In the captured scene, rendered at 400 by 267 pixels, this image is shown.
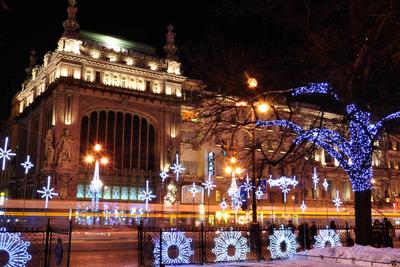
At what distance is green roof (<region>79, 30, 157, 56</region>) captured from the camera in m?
64.1

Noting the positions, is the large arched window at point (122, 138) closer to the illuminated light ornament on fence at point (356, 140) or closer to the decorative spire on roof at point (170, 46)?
the decorative spire on roof at point (170, 46)

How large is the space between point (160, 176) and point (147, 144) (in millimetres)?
5122

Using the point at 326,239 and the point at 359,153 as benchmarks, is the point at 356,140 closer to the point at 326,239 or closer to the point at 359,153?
the point at 359,153

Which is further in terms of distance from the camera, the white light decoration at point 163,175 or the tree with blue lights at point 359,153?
the white light decoration at point 163,175

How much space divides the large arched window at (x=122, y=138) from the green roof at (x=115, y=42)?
10.5 m

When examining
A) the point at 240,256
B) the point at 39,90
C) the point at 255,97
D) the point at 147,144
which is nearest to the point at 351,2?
the point at 255,97

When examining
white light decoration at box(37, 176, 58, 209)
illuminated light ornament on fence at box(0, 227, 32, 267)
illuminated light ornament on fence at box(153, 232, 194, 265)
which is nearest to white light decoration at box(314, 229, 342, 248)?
illuminated light ornament on fence at box(153, 232, 194, 265)

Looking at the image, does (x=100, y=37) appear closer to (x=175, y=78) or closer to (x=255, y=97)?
(x=175, y=78)

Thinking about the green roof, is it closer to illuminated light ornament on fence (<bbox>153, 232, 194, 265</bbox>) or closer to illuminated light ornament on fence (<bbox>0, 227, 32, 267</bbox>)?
illuminated light ornament on fence (<bbox>153, 232, 194, 265</bbox>)

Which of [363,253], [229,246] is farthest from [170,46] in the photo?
[363,253]

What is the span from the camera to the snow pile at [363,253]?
44.8 ft

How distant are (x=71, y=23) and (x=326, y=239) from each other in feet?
166

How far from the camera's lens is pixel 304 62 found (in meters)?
18.5

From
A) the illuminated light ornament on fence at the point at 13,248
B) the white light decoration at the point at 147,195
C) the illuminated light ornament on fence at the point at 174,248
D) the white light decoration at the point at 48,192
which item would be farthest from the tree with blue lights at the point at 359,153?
the white light decoration at the point at 147,195
